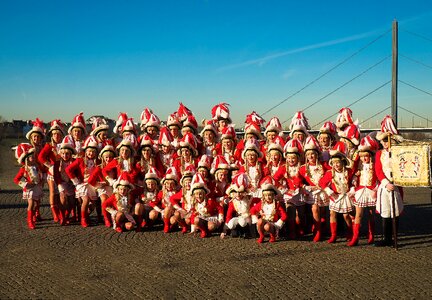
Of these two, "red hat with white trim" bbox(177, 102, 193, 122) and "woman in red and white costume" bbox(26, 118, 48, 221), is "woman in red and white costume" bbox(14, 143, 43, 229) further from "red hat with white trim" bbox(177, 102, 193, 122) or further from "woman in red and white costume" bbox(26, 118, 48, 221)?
"red hat with white trim" bbox(177, 102, 193, 122)

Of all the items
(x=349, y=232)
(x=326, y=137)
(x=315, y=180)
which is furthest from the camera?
(x=326, y=137)

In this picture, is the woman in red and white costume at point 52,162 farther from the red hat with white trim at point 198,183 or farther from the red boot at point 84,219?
the red hat with white trim at point 198,183

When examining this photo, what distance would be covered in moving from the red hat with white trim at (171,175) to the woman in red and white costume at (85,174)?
1560 millimetres

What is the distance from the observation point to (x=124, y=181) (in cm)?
848

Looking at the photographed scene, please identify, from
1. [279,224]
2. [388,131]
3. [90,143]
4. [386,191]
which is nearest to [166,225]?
[279,224]

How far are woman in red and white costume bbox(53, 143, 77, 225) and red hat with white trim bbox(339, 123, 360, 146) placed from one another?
5.41 metres

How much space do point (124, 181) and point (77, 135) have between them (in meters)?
2.03

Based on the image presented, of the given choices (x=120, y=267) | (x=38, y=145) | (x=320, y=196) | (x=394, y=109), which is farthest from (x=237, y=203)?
(x=394, y=109)

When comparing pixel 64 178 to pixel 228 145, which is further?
pixel 64 178

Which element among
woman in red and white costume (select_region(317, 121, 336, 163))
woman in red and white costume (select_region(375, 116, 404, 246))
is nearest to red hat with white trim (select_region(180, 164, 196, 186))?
woman in red and white costume (select_region(317, 121, 336, 163))

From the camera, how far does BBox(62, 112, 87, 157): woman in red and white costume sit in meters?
9.50

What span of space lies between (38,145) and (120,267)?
4.42 meters

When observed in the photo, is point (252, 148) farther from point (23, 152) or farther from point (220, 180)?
point (23, 152)

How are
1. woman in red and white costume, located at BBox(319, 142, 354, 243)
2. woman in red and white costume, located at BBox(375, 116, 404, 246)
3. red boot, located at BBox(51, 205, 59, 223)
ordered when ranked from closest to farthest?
woman in red and white costume, located at BBox(375, 116, 404, 246) < woman in red and white costume, located at BBox(319, 142, 354, 243) < red boot, located at BBox(51, 205, 59, 223)
